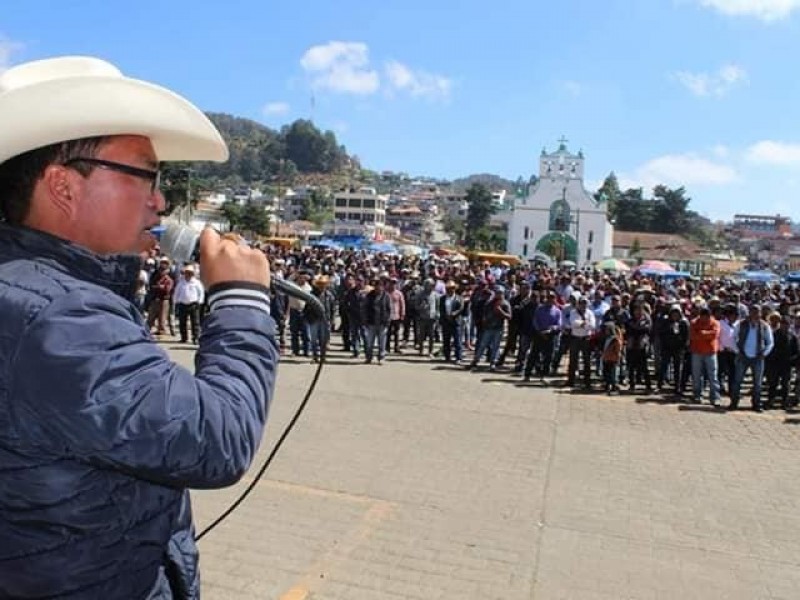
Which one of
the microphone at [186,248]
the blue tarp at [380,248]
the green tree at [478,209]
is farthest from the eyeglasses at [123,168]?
the green tree at [478,209]

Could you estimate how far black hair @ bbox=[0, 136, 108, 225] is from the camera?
1382 mm

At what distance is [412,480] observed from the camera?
6.83 metres

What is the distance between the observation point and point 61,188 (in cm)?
140

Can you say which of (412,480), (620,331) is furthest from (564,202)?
(412,480)

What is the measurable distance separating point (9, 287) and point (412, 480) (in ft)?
19.3

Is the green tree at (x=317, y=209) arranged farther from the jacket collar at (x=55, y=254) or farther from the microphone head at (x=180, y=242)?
the jacket collar at (x=55, y=254)

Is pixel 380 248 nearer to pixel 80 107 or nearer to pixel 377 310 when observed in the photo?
pixel 377 310

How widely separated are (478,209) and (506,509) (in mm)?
122414

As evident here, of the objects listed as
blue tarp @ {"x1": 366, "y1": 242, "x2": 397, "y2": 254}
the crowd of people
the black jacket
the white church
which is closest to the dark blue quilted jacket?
the crowd of people

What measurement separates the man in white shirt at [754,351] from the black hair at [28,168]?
12.4 m

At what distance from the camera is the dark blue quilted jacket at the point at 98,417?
3.99ft

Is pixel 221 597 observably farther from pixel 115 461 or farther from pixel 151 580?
pixel 115 461

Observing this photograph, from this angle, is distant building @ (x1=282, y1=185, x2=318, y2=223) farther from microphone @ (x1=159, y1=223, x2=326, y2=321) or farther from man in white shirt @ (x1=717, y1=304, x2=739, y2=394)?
microphone @ (x1=159, y1=223, x2=326, y2=321)

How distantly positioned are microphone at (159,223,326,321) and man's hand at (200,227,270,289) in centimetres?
41
